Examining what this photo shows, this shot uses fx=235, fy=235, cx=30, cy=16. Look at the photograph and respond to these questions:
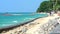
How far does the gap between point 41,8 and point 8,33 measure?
74.2 m

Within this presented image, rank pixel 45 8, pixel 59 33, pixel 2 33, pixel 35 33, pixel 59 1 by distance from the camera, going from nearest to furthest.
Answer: pixel 59 33 → pixel 35 33 → pixel 2 33 → pixel 59 1 → pixel 45 8

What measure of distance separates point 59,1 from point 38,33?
110 feet

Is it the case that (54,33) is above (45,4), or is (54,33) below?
above

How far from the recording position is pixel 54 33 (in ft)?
14.1

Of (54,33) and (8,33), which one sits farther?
A: (8,33)

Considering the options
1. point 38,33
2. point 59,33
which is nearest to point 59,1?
point 38,33

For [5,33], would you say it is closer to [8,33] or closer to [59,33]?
[8,33]

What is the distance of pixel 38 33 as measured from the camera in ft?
31.5

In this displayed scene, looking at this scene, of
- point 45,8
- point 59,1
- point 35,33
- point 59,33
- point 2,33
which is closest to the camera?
point 59,33

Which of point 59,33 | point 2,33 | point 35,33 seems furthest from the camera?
point 2,33

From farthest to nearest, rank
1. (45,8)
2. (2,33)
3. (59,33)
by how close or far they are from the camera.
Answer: (45,8)
(2,33)
(59,33)

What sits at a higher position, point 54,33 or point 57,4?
point 54,33

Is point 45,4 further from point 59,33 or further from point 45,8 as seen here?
point 59,33

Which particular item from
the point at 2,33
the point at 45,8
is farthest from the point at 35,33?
the point at 45,8
